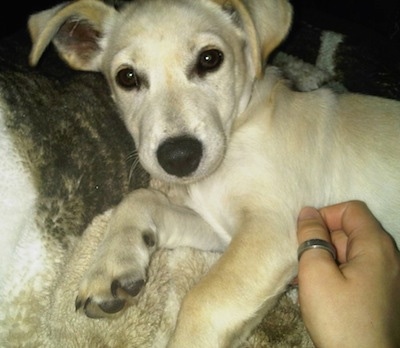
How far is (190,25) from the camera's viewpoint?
8.64ft

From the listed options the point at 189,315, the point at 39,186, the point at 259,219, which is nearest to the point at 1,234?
the point at 39,186

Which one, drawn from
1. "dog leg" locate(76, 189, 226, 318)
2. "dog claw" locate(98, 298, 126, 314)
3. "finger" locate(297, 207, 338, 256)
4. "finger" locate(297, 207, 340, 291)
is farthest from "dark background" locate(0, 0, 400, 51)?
"dog claw" locate(98, 298, 126, 314)

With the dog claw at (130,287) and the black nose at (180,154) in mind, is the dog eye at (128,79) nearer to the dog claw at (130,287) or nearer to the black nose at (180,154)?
the black nose at (180,154)

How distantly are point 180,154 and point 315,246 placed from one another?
728mm

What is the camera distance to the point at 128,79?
2719 millimetres

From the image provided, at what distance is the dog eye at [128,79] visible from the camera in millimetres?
2668

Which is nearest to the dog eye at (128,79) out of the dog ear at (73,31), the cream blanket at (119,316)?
the dog ear at (73,31)

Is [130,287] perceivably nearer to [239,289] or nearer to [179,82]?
[239,289]

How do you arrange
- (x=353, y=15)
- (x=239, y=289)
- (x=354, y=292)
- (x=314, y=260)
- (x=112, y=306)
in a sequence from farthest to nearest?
(x=353, y=15)
(x=112, y=306)
(x=239, y=289)
(x=314, y=260)
(x=354, y=292)

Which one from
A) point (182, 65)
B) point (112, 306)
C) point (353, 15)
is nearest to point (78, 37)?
point (182, 65)

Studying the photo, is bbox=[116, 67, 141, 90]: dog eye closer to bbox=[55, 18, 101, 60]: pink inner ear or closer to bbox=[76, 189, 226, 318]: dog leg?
bbox=[55, 18, 101, 60]: pink inner ear

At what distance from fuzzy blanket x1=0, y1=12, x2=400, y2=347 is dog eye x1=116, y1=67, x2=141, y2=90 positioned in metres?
0.26

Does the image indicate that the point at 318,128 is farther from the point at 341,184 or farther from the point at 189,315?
the point at 189,315

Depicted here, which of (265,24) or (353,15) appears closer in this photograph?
(265,24)
